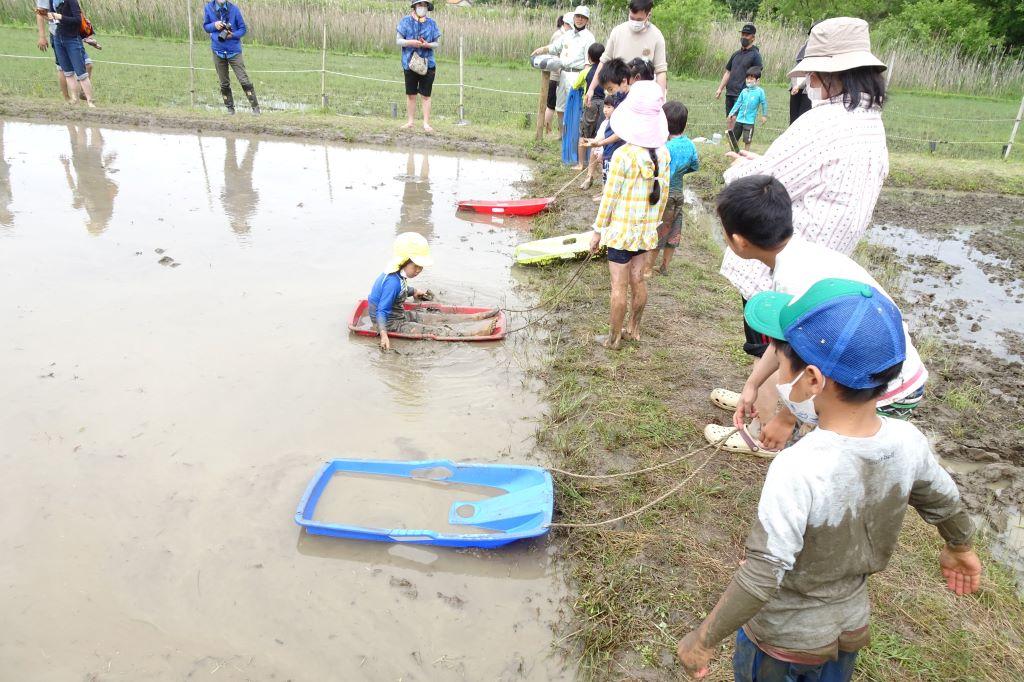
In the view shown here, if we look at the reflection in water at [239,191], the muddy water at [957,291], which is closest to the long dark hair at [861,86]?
the muddy water at [957,291]

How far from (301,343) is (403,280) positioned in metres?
0.91

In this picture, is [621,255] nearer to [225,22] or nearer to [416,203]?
[416,203]

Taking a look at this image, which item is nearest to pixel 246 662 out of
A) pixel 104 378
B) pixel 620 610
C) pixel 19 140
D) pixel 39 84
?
pixel 620 610

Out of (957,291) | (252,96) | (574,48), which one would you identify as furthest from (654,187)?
(252,96)

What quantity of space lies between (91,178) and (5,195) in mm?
1090

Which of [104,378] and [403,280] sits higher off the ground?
[403,280]

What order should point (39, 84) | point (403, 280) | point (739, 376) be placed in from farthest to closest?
point (39, 84) < point (403, 280) < point (739, 376)

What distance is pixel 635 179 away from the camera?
184 inches

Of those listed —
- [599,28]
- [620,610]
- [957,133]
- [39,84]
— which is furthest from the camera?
[599,28]

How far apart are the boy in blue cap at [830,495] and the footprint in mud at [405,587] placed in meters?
1.55

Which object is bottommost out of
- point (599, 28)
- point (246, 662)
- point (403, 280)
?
point (246, 662)

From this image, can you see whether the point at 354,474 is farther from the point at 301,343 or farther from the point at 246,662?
the point at 301,343

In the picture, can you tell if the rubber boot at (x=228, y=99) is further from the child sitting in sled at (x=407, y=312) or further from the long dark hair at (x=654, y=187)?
the long dark hair at (x=654, y=187)

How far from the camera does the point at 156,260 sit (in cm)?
645
